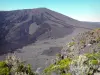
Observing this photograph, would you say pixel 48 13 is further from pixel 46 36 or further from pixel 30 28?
pixel 46 36

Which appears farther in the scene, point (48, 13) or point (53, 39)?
point (48, 13)

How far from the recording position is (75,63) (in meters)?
18.8

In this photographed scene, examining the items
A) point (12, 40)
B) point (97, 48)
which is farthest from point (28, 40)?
point (97, 48)

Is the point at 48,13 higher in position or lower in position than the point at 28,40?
higher

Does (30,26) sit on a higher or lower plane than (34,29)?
higher

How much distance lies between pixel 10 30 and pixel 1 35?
30.3 feet

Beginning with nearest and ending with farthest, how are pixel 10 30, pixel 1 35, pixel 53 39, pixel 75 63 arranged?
pixel 75 63 → pixel 53 39 → pixel 1 35 → pixel 10 30

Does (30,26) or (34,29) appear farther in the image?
(30,26)

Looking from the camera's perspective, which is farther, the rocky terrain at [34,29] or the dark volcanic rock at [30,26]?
the dark volcanic rock at [30,26]

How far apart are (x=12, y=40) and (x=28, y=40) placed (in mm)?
8213

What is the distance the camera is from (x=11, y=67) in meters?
20.6

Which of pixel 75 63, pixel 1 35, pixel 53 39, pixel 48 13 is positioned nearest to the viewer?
pixel 75 63

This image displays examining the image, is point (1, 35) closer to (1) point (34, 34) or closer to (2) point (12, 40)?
(2) point (12, 40)

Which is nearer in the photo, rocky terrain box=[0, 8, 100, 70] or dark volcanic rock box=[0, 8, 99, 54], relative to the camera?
rocky terrain box=[0, 8, 100, 70]
